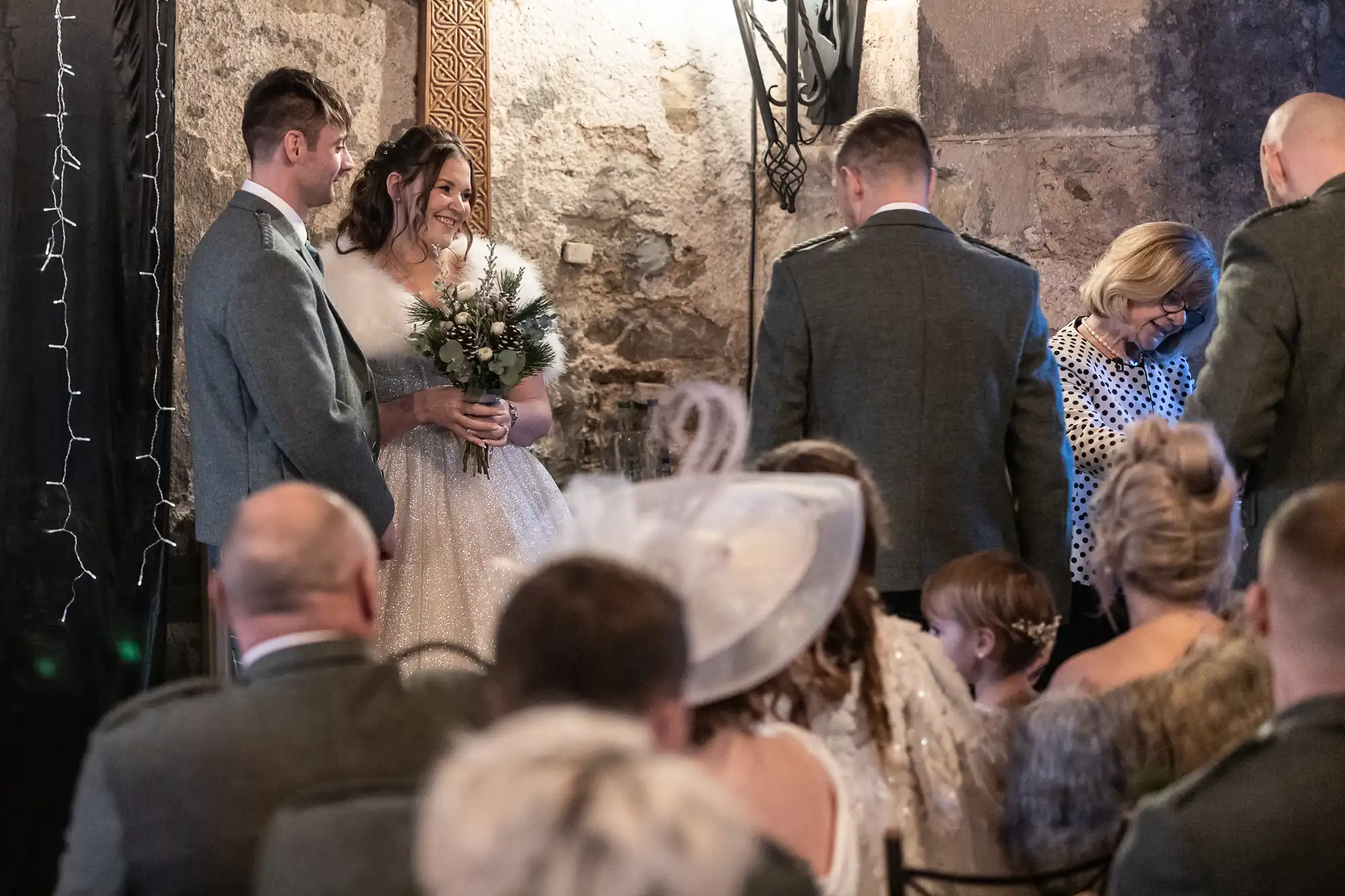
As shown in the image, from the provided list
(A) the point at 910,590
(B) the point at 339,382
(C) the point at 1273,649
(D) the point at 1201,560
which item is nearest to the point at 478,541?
(B) the point at 339,382

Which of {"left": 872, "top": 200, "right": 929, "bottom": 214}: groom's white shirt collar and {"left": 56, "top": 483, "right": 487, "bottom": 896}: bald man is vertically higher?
{"left": 872, "top": 200, "right": 929, "bottom": 214}: groom's white shirt collar

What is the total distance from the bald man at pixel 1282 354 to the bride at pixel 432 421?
5.18ft

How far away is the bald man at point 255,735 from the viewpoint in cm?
171

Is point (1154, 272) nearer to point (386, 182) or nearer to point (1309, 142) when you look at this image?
point (1309, 142)

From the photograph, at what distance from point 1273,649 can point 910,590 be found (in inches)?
59.7

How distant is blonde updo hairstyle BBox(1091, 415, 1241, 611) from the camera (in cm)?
246

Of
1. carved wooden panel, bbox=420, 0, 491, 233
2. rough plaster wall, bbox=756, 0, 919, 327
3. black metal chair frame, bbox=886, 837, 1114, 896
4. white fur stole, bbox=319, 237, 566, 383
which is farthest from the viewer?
rough plaster wall, bbox=756, 0, 919, 327

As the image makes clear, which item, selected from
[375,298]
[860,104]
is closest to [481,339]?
[375,298]

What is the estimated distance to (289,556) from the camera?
73.0 inches

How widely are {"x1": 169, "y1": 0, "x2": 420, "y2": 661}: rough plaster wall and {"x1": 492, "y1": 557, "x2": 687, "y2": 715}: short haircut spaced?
9.35ft

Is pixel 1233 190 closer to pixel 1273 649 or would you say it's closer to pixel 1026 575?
pixel 1026 575

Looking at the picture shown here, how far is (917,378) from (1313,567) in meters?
1.55

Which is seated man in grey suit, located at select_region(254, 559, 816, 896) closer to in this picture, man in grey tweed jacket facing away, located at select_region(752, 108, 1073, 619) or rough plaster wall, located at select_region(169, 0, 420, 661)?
man in grey tweed jacket facing away, located at select_region(752, 108, 1073, 619)

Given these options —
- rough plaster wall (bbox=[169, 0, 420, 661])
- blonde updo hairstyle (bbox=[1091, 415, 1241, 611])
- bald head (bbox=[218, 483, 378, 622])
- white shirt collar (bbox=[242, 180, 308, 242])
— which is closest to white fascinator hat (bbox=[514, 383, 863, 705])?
bald head (bbox=[218, 483, 378, 622])
